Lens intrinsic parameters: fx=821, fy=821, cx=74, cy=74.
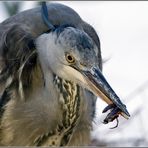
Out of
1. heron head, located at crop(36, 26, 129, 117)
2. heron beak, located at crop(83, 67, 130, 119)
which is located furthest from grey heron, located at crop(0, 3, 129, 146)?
heron beak, located at crop(83, 67, 130, 119)

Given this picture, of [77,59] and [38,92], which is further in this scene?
[38,92]

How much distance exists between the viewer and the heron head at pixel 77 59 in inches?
108

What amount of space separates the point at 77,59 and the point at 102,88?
0.14 metres

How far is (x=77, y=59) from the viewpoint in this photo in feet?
9.16

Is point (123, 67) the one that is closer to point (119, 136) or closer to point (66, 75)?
point (119, 136)

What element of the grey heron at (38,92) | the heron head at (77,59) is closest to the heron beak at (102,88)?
the heron head at (77,59)

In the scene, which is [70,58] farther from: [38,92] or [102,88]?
[38,92]

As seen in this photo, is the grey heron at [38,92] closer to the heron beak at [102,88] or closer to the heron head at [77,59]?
the heron head at [77,59]

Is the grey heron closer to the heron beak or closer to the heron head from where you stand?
the heron head

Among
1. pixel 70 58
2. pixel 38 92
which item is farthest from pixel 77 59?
pixel 38 92

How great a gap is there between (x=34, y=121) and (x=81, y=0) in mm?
1619

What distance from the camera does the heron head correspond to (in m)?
2.75

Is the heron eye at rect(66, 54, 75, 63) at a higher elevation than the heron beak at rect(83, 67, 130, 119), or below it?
higher

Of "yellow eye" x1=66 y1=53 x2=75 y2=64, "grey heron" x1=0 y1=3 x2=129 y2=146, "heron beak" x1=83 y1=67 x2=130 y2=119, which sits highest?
"yellow eye" x1=66 y1=53 x2=75 y2=64
